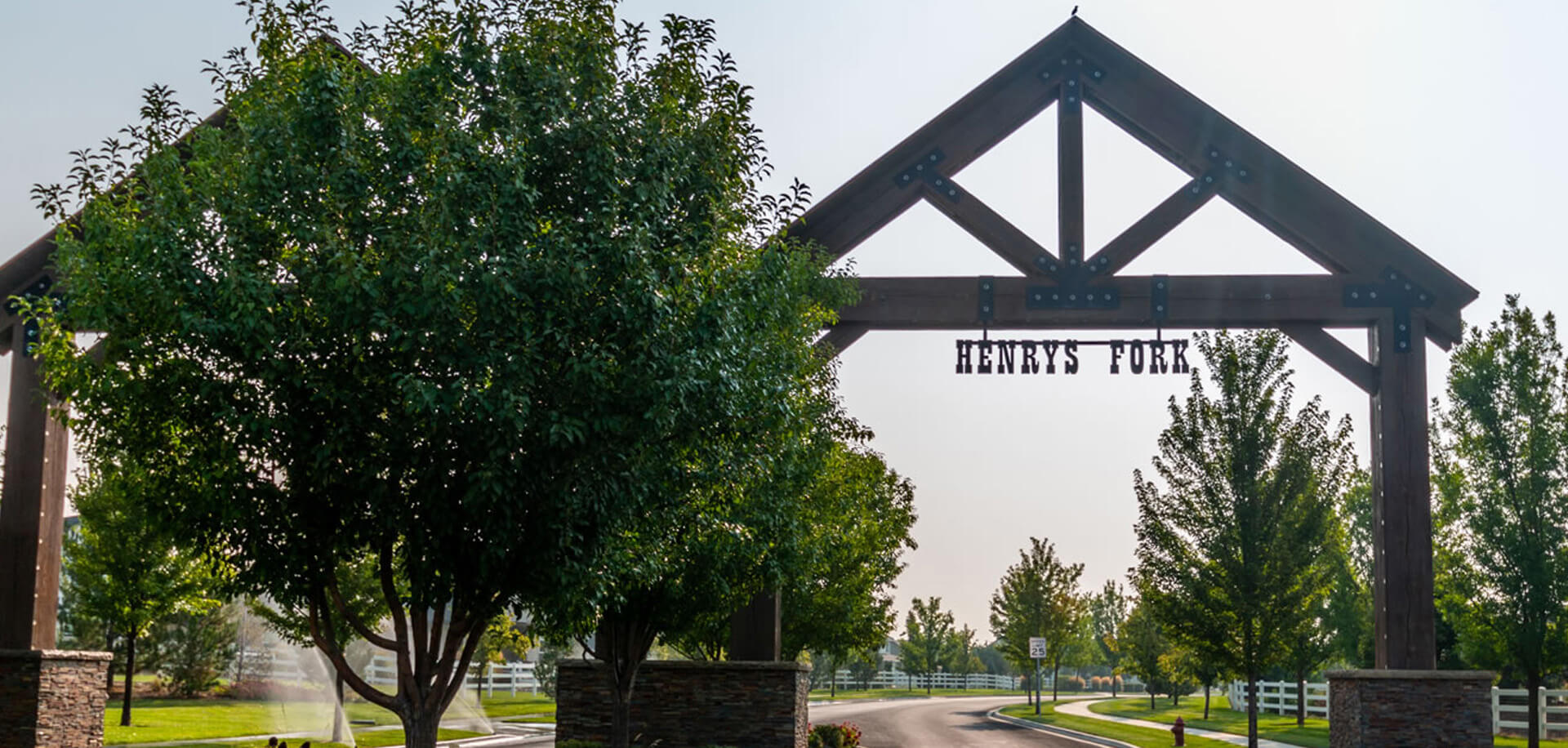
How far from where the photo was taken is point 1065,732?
36.5m

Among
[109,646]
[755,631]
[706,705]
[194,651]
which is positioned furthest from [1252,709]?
[194,651]

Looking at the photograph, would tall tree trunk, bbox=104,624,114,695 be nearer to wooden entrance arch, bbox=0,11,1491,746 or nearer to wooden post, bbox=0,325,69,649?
wooden post, bbox=0,325,69,649

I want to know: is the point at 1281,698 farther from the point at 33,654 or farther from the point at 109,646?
the point at 33,654

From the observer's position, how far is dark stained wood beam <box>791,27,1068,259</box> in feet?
65.3

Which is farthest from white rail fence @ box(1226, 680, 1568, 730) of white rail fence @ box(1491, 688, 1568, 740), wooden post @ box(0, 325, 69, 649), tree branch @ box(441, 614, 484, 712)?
wooden post @ box(0, 325, 69, 649)

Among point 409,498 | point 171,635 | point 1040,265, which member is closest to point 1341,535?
point 1040,265

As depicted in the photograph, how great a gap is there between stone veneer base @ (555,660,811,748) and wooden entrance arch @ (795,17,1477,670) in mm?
4783

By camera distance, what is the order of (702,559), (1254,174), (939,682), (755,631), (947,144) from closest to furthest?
(702,559), (1254,174), (755,631), (947,144), (939,682)

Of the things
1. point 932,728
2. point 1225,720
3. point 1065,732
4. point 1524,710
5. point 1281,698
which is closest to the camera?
point 1524,710

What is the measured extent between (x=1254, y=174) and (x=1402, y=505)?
16.3 ft

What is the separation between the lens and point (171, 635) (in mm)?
44062

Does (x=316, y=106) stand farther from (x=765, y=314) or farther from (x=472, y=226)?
(x=765, y=314)

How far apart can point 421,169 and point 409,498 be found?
232 cm

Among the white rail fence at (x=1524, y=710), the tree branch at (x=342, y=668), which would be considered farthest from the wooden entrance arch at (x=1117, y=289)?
the white rail fence at (x=1524, y=710)
